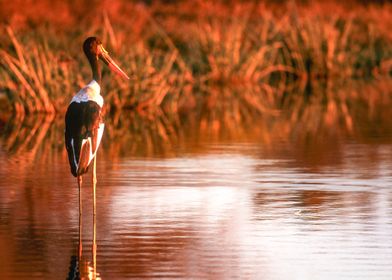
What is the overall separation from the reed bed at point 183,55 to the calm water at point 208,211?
492 cm

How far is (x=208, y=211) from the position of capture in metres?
12.7

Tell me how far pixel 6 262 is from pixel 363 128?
1166 centimetres

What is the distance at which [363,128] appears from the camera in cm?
2120

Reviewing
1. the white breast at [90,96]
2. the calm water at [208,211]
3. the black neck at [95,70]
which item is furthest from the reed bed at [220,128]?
the white breast at [90,96]

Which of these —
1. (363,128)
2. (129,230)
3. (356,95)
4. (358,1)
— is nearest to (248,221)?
(129,230)

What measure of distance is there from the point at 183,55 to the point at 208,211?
21.7 meters

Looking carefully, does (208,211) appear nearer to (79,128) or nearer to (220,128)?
(79,128)

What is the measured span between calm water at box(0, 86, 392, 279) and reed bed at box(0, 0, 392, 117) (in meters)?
Answer: 4.92

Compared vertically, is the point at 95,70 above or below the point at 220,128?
above

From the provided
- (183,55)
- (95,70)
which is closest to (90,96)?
(95,70)

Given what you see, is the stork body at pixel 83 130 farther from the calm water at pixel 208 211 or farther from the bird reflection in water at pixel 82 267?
the bird reflection in water at pixel 82 267

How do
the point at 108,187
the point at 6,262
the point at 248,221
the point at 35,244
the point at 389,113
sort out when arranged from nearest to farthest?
the point at 6,262, the point at 35,244, the point at 248,221, the point at 108,187, the point at 389,113

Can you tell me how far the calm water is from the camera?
10.1m

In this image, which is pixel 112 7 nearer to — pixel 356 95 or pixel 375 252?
pixel 356 95
